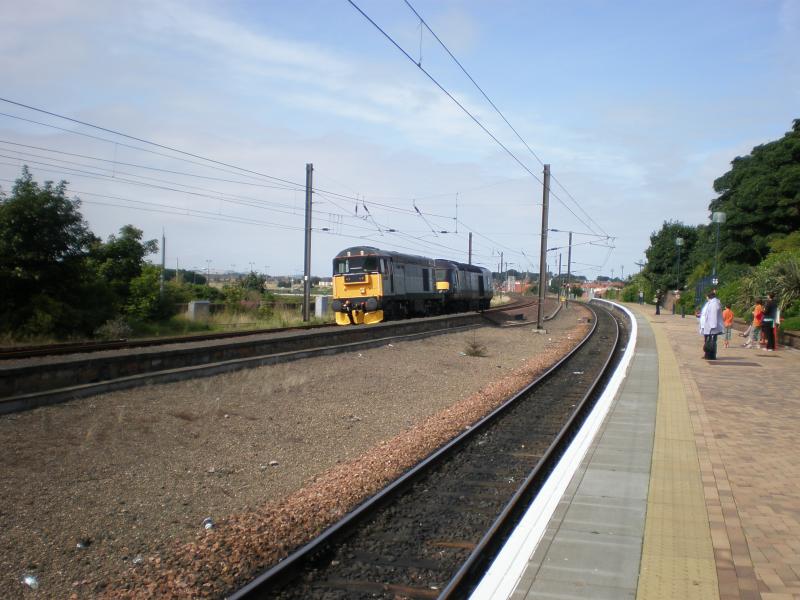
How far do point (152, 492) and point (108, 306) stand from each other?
1776 cm

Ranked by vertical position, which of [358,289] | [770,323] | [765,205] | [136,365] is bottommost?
[136,365]

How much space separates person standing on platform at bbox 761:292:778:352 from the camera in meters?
18.7

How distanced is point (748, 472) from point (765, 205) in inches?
1509

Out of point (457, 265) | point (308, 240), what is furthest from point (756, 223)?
point (308, 240)

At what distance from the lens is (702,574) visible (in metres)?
4.39

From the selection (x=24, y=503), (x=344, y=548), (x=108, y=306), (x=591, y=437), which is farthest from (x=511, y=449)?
(x=108, y=306)

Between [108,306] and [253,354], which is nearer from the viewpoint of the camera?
[253,354]

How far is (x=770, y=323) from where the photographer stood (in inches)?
747

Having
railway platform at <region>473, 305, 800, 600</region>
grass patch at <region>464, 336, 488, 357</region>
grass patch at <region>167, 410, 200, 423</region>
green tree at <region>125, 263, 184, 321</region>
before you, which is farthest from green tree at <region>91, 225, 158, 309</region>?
railway platform at <region>473, 305, 800, 600</region>

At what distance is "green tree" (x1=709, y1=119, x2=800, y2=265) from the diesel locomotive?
67.3 feet

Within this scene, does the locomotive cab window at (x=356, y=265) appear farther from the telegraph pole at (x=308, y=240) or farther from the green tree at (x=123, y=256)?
the green tree at (x=123, y=256)

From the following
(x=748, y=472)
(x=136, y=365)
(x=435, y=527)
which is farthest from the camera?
(x=136, y=365)

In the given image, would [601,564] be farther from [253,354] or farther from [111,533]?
[253,354]

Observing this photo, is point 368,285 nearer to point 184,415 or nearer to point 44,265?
point 44,265
